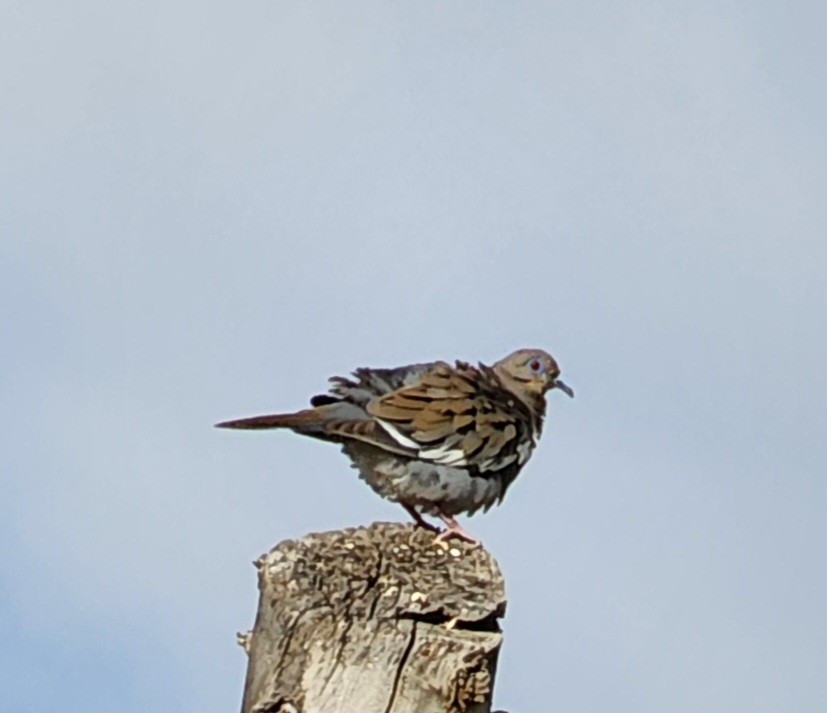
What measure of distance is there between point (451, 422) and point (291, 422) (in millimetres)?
666

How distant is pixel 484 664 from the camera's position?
19.4ft

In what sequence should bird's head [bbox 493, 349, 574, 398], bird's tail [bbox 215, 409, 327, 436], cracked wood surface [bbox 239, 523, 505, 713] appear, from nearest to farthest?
cracked wood surface [bbox 239, 523, 505, 713] < bird's tail [bbox 215, 409, 327, 436] < bird's head [bbox 493, 349, 574, 398]

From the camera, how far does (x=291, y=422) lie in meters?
7.95

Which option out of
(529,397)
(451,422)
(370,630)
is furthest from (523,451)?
(370,630)

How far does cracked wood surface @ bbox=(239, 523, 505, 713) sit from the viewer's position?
5.73 m

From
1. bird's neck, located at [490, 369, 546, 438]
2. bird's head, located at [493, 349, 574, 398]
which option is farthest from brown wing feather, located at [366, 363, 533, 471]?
bird's head, located at [493, 349, 574, 398]

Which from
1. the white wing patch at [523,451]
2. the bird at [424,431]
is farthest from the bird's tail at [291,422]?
the white wing patch at [523,451]

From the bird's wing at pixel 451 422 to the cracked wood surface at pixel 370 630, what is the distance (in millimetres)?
1375

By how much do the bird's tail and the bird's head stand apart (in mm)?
1177

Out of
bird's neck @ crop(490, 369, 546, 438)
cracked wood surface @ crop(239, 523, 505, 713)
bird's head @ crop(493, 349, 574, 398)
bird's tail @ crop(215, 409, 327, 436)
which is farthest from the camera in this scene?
bird's head @ crop(493, 349, 574, 398)

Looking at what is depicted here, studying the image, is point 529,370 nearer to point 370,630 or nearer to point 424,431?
point 424,431

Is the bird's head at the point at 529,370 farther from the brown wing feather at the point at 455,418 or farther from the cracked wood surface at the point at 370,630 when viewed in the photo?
the cracked wood surface at the point at 370,630

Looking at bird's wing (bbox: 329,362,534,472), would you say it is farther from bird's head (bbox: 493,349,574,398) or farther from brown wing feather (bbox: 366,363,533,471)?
bird's head (bbox: 493,349,574,398)

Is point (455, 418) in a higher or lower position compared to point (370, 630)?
higher
